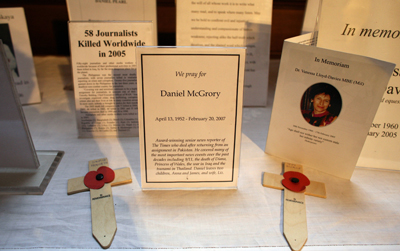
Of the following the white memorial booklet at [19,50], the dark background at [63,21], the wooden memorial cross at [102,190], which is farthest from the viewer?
the dark background at [63,21]

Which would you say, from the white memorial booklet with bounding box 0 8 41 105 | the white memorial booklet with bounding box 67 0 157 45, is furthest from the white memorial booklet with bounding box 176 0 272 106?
the white memorial booklet with bounding box 0 8 41 105

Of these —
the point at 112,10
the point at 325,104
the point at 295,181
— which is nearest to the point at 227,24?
the point at 112,10

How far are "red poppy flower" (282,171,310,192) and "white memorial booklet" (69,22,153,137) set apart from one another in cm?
57

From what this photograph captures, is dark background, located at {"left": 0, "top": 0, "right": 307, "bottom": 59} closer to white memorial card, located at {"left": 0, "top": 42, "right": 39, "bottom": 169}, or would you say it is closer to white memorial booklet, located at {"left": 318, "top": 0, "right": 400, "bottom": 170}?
white memorial booklet, located at {"left": 318, "top": 0, "right": 400, "bottom": 170}

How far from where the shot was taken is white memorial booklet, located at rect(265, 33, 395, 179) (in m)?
0.77

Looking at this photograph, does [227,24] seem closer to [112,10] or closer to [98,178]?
[112,10]

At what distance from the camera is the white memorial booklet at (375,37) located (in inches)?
32.3

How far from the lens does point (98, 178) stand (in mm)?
830

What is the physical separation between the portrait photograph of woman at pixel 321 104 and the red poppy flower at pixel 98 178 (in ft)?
1.99

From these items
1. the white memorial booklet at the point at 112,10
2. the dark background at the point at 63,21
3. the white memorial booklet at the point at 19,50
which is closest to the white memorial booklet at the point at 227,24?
the white memorial booklet at the point at 112,10

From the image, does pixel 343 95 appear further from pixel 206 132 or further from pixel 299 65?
pixel 206 132

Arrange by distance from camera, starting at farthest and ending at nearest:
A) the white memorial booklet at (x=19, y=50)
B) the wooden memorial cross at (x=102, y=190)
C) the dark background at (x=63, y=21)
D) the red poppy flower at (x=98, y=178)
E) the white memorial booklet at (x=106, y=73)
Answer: the dark background at (x=63, y=21), the white memorial booklet at (x=19, y=50), the white memorial booklet at (x=106, y=73), the red poppy flower at (x=98, y=178), the wooden memorial cross at (x=102, y=190)

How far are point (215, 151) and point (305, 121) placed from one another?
1.00ft

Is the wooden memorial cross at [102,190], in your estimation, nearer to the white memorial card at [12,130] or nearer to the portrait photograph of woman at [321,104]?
the white memorial card at [12,130]
